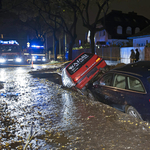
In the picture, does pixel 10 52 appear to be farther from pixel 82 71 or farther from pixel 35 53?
pixel 82 71

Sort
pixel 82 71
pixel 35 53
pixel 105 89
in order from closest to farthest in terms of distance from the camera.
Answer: pixel 105 89
pixel 82 71
pixel 35 53

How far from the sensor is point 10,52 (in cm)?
3312

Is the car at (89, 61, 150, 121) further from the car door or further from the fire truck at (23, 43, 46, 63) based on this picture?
the fire truck at (23, 43, 46, 63)

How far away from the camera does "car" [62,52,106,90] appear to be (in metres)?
9.71

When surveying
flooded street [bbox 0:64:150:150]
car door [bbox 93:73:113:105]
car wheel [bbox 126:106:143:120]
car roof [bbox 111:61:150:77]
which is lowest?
flooded street [bbox 0:64:150:150]

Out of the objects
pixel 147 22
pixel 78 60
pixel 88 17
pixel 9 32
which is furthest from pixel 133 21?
pixel 78 60

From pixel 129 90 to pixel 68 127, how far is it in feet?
6.02

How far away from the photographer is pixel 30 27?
2067 inches

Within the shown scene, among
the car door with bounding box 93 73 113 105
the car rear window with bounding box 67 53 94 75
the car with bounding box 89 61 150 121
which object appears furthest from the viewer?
the car rear window with bounding box 67 53 94 75

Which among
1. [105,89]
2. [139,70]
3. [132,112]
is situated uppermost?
[139,70]

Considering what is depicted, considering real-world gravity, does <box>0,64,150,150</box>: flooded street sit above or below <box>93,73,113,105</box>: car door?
below

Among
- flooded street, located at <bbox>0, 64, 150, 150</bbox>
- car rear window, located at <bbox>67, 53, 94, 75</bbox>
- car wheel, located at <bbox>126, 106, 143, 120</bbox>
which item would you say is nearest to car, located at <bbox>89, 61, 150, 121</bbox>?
car wheel, located at <bbox>126, 106, 143, 120</bbox>

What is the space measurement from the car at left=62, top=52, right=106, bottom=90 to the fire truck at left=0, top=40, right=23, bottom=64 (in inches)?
954

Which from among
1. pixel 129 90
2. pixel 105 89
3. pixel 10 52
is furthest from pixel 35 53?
pixel 129 90
